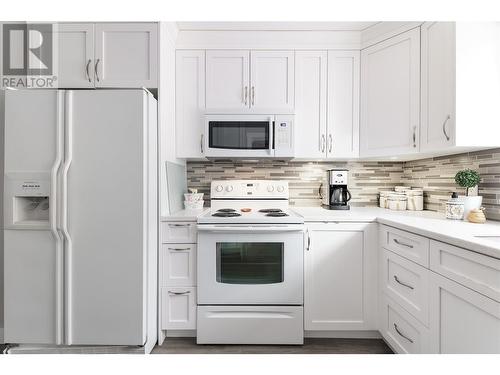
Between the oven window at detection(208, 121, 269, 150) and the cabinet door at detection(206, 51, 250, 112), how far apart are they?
17 cm

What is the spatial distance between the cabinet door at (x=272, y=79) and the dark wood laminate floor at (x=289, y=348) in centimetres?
178

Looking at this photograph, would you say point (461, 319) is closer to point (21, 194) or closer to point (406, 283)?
point (406, 283)

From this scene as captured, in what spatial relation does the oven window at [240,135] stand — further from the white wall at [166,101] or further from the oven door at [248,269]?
the oven door at [248,269]

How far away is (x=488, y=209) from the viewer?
1.92 metres

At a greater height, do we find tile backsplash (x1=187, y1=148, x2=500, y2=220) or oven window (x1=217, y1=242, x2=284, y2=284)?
tile backsplash (x1=187, y1=148, x2=500, y2=220)

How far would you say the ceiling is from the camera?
228 cm

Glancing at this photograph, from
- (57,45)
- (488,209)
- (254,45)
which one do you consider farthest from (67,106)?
(488,209)

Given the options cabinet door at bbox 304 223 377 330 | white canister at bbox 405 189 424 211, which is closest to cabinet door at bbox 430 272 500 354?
cabinet door at bbox 304 223 377 330

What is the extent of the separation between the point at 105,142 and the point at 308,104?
61.1 inches

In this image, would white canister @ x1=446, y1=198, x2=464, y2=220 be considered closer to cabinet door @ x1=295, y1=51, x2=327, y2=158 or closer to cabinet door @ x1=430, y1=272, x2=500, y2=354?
cabinet door @ x1=430, y1=272, x2=500, y2=354

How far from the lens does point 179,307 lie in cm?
203

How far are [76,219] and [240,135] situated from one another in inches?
50.3

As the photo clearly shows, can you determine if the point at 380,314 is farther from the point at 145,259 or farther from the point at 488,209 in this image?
the point at 145,259

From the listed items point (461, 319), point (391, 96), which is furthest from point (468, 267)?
point (391, 96)
